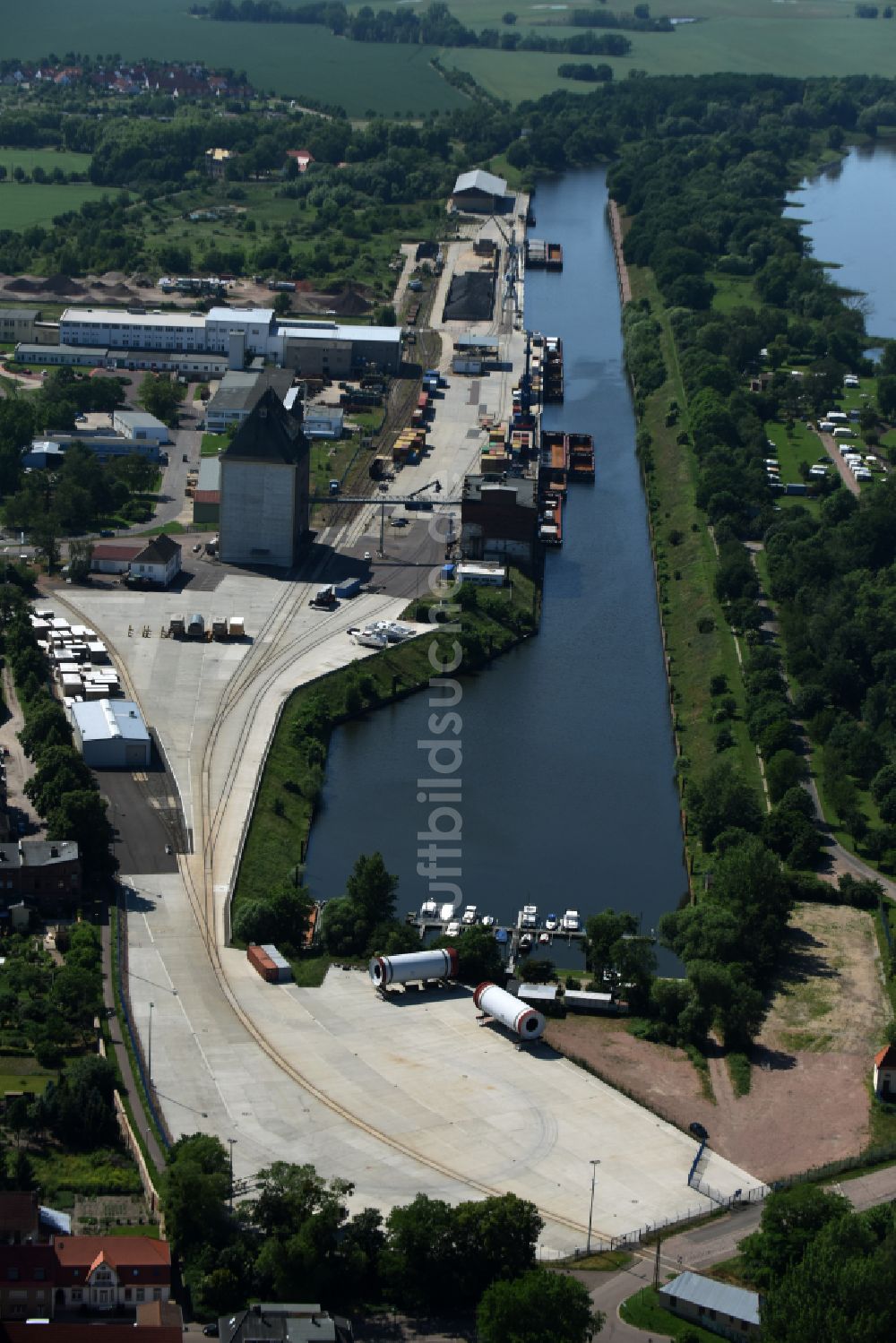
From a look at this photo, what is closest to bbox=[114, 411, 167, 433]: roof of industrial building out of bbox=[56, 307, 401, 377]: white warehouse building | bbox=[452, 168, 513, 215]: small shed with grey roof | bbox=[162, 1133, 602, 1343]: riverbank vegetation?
bbox=[56, 307, 401, 377]: white warehouse building

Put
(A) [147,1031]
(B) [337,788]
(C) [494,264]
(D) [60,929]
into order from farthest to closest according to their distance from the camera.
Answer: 1. (C) [494,264]
2. (B) [337,788]
3. (D) [60,929]
4. (A) [147,1031]

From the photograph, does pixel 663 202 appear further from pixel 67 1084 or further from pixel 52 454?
pixel 67 1084

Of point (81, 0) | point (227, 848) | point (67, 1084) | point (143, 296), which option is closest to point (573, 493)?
point (143, 296)

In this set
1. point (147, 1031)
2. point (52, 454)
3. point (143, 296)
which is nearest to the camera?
point (147, 1031)

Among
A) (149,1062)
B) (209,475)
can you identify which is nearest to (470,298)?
(209,475)

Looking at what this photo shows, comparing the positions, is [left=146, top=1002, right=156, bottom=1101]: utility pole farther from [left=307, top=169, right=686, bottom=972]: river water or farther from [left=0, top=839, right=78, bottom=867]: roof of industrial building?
[left=307, top=169, right=686, bottom=972]: river water
